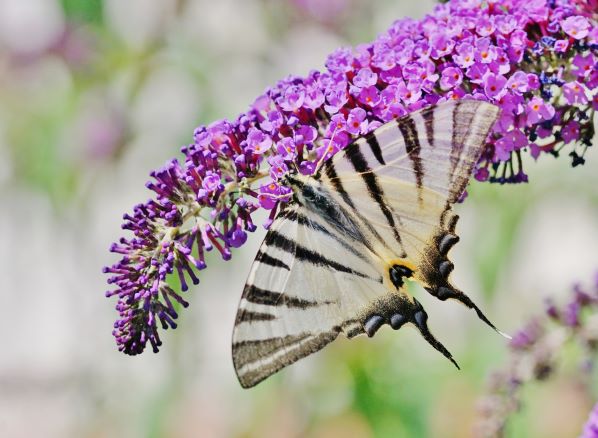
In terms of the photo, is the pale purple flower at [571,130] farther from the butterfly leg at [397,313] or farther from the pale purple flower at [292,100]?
the pale purple flower at [292,100]

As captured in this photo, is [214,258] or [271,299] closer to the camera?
[271,299]

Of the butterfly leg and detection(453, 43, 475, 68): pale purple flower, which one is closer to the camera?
detection(453, 43, 475, 68): pale purple flower

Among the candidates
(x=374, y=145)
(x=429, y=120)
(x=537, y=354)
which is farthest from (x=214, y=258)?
(x=429, y=120)

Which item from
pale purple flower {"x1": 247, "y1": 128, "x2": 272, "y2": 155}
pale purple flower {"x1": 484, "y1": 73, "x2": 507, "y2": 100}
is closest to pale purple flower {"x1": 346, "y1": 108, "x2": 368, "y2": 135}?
pale purple flower {"x1": 247, "y1": 128, "x2": 272, "y2": 155}

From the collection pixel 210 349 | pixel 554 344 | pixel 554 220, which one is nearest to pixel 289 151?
pixel 554 344

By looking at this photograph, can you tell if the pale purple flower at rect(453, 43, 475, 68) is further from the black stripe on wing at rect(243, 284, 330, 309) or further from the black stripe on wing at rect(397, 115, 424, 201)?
the black stripe on wing at rect(243, 284, 330, 309)

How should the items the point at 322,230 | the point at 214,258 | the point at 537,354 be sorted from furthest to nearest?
the point at 214,258 < the point at 537,354 < the point at 322,230

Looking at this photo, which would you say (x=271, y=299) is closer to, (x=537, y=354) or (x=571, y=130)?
(x=571, y=130)
